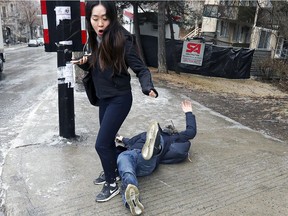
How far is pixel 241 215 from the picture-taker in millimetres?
2682

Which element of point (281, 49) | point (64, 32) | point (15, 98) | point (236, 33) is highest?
point (64, 32)

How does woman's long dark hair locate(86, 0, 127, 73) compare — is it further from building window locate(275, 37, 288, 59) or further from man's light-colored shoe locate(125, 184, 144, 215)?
building window locate(275, 37, 288, 59)

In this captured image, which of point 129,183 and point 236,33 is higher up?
point 129,183

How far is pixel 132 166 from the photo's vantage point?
115 inches

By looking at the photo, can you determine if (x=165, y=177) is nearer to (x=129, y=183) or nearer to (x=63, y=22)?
(x=129, y=183)

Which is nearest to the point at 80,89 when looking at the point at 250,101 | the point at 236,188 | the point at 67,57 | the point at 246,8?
the point at 67,57

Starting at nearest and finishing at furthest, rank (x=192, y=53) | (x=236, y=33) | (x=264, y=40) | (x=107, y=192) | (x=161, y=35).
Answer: (x=107, y=192) → (x=161, y=35) → (x=192, y=53) → (x=264, y=40) → (x=236, y=33)

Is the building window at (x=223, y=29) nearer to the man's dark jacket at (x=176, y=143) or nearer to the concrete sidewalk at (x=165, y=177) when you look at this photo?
the concrete sidewalk at (x=165, y=177)

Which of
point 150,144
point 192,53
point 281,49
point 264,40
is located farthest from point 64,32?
point 264,40

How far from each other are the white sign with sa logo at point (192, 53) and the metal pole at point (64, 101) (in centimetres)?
1220

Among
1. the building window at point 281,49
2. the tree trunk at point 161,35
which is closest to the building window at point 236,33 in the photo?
the building window at point 281,49

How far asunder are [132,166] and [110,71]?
3.05 ft

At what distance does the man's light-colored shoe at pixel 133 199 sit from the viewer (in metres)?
2.53

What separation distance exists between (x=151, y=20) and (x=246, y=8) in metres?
6.19
